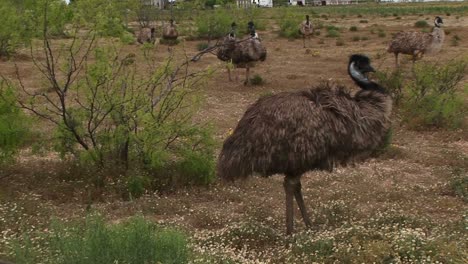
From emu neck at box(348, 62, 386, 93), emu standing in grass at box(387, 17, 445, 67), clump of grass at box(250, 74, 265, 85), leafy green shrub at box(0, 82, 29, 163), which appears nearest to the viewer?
emu neck at box(348, 62, 386, 93)

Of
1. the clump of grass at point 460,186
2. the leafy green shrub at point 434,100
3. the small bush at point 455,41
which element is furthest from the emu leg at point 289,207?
the small bush at point 455,41

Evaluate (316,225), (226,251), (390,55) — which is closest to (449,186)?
(316,225)

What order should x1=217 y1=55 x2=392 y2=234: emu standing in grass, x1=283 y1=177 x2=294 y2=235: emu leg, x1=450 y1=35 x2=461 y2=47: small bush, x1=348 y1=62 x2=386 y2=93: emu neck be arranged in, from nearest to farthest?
x1=217 y1=55 x2=392 y2=234: emu standing in grass, x1=283 y1=177 x2=294 y2=235: emu leg, x1=348 y1=62 x2=386 y2=93: emu neck, x1=450 y1=35 x2=461 y2=47: small bush

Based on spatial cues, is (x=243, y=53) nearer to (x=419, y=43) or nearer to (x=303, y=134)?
(x=419, y=43)

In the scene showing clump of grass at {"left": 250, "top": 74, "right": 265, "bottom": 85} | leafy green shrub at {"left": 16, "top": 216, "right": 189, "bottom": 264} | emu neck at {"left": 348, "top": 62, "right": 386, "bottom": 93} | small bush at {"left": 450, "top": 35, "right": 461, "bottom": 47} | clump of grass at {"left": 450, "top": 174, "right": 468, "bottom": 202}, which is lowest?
clump of grass at {"left": 450, "top": 174, "right": 468, "bottom": 202}

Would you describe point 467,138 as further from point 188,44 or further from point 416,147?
point 188,44

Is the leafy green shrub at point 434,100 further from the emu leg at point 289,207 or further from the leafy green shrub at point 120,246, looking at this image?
the leafy green shrub at point 120,246

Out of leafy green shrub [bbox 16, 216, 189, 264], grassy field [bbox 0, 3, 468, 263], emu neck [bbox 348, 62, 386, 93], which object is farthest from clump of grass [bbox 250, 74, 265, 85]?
leafy green shrub [bbox 16, 216, 189, 264]

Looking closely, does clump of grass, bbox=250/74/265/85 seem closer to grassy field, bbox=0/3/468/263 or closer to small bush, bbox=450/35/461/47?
grassy field, bbox=0/3/468/263

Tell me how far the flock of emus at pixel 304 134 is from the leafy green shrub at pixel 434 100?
17.3ft

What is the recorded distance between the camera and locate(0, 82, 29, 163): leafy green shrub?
8211mm

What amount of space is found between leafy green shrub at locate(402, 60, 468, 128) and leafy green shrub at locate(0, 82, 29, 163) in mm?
7213

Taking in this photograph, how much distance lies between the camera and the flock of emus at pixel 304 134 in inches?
249

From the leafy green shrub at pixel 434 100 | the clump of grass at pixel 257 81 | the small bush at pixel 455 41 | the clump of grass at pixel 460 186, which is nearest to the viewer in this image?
the clump of grass at pixel 460 186
